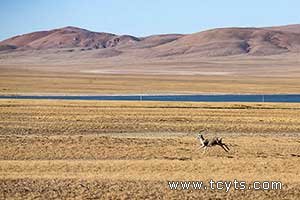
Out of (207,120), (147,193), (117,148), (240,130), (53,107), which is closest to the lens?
(147,193)

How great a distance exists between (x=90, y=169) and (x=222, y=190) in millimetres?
4147

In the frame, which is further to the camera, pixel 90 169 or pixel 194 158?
pixel 194 158

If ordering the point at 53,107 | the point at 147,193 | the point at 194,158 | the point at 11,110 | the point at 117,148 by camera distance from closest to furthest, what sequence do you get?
the point at 147,193
the point at 194,158
the point at 117,148
the point at 11,110
the point at 53,107

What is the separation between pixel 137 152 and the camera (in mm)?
20234

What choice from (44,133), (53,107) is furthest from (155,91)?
(44,133)

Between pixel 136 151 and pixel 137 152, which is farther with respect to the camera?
pixel 136 151

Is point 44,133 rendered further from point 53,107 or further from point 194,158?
point 53,107

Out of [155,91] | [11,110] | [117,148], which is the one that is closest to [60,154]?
[117,148]

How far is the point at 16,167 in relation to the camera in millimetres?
16953

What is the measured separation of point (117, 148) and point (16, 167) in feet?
16.1

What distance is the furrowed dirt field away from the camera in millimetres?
14211

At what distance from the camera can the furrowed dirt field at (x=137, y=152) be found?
1421cm

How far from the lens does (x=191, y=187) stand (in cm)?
1441

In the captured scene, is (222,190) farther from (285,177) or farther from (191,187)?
(285,177)
